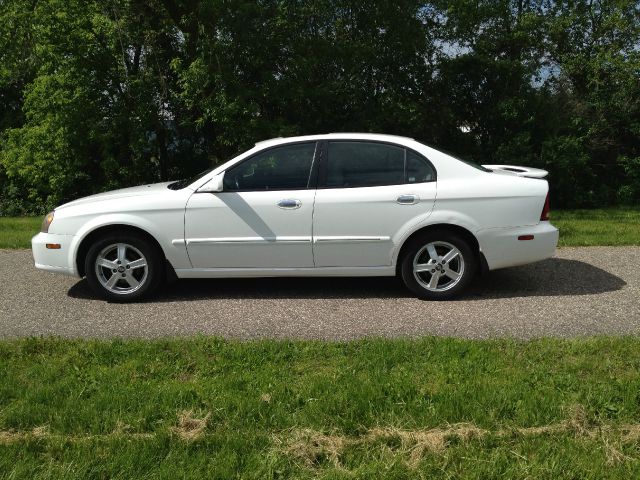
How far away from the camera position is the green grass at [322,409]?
313 cm

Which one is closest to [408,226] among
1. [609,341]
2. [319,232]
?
[319,232]

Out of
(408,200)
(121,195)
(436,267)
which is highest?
(121,195)

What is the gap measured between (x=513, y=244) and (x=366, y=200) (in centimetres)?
142

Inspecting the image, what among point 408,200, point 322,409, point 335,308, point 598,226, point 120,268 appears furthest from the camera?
point 598,226

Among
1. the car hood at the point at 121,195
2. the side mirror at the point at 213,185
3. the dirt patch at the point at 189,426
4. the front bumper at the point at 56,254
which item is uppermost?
the side mirror at the point at 213,185

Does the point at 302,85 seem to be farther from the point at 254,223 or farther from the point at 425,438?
the point at 425,438

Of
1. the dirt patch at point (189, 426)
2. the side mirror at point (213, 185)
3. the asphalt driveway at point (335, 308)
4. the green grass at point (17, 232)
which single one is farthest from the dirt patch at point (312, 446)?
the green grass at point (17, 232)

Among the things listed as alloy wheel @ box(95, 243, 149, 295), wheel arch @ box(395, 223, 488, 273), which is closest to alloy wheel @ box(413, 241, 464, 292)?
wheel arch @ box(395, 223, 488, 273)

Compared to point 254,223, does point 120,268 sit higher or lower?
lower

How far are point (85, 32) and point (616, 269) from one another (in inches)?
439

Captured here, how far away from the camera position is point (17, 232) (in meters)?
10.9

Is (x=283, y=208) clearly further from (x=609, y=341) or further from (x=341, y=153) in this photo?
(x=609, y=341)

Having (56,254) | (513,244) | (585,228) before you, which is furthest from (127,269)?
(585,228)

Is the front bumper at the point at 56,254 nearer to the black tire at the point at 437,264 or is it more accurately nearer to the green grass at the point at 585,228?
the black tire at the point at 437,264
